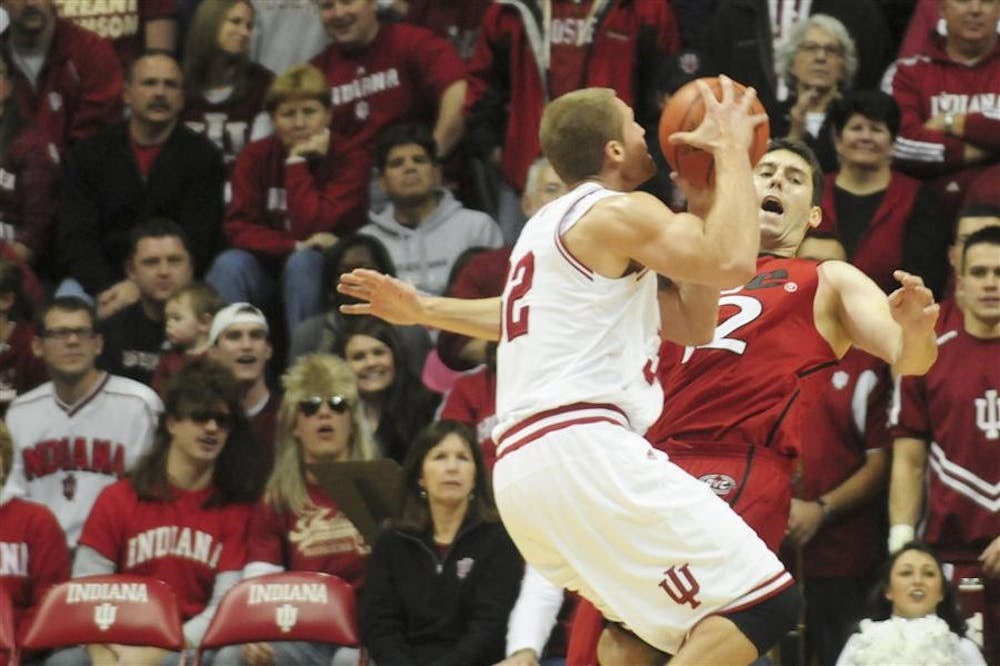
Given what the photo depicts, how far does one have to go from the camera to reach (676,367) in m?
Answer: 7.00

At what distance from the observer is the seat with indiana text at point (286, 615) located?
8695mm

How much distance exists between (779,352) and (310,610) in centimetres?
277

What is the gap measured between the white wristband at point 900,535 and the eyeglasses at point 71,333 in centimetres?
413

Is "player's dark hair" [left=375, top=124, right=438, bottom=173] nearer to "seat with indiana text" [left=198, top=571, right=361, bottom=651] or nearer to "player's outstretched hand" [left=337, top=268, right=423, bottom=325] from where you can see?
"seat with indiana text" [left=198, top=571, right=361, bottom=651]

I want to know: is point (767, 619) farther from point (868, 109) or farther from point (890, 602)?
point (868, 109)

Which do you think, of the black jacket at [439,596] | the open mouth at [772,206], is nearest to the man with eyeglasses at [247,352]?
the black jacket at [439,596]

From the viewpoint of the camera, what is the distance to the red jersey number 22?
19.6 feet

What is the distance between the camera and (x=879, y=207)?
1026cm

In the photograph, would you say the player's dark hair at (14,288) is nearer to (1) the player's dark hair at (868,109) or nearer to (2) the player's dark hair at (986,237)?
(1) the player's dark hair at (868,109)

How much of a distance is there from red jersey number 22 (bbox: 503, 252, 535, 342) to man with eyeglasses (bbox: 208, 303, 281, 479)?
4.34 m

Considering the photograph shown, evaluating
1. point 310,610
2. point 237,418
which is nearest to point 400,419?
point 237,418

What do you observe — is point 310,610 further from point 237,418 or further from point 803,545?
point 803,545

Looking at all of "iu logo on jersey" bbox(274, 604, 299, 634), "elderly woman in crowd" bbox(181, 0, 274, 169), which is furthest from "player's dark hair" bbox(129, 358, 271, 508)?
"elderly woman in crowd" bbox(181, 0, 274, 169)

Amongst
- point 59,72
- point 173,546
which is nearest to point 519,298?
point 173,546
